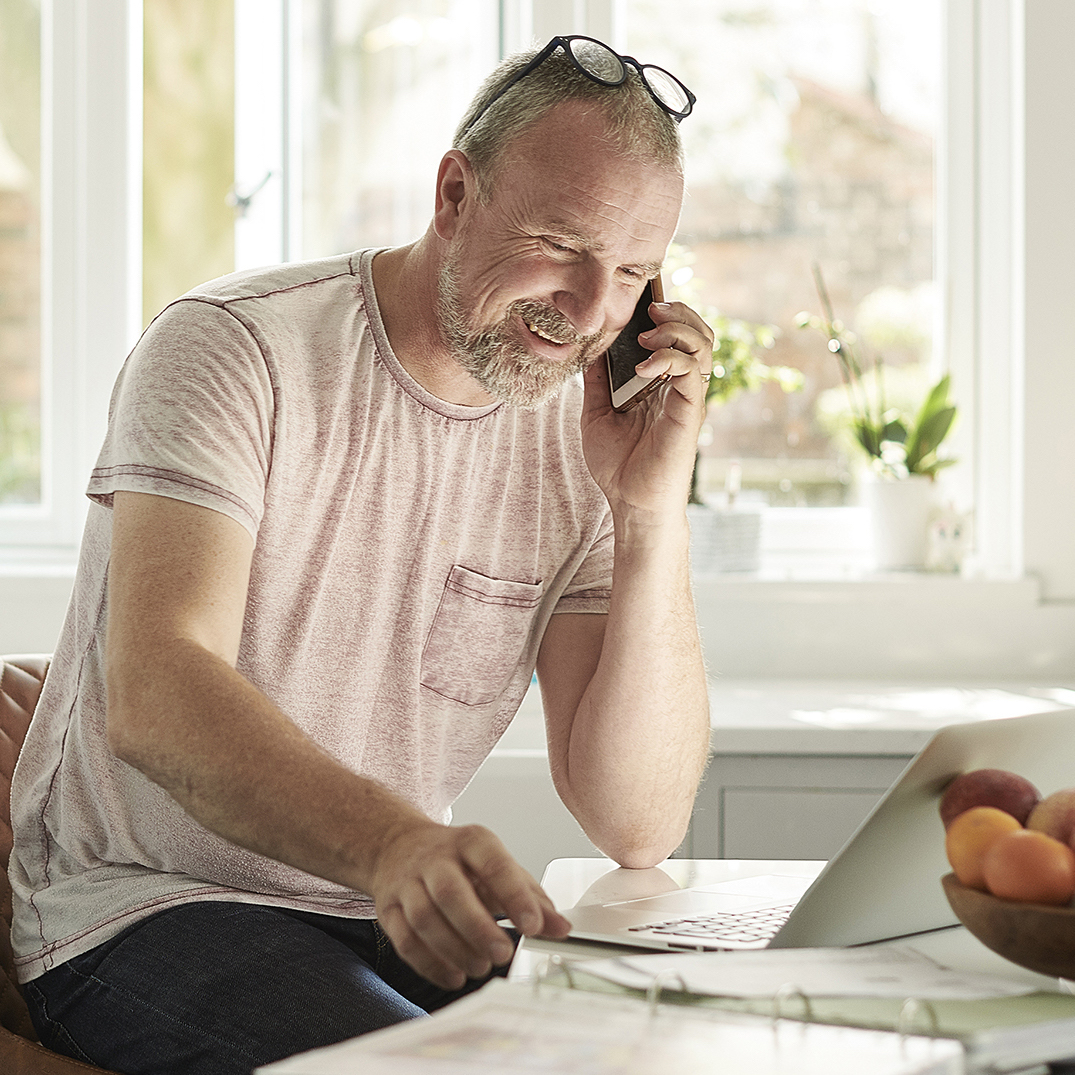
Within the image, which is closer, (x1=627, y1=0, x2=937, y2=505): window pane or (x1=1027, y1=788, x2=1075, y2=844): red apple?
(x1=1027, y1=788, x2=1075, y2=844): red apple

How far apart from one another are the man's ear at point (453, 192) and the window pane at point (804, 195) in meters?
1.41

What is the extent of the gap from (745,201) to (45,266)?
146cm

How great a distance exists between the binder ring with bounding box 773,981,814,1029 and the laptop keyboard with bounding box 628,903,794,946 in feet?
0.67

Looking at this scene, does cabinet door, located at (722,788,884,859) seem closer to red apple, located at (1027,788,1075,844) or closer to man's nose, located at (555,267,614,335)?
man's nose, located at (555,267,614,335)

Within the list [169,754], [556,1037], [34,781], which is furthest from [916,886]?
[34,781]

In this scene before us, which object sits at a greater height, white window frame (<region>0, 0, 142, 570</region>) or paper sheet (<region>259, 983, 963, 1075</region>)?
white window frame (<region>0, 0, 142, 570</region>)

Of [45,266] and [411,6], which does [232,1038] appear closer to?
[45,266]

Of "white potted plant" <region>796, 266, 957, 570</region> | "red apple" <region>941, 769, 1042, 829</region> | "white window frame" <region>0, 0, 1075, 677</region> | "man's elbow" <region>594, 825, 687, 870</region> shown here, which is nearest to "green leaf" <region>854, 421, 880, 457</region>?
"white potted plant" <region>796, 266, 957, 570</region>

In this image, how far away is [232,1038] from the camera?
894 millimetres

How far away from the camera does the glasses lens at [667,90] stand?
48.3 inches

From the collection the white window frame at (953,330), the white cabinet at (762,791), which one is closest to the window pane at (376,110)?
the white window frame at (953,330)

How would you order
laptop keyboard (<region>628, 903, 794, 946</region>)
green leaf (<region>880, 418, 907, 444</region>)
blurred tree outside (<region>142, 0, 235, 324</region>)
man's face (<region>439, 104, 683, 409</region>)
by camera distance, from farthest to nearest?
blurred tree outside (<region>142, 0, 235, 324</region>) → green leaf (<region>880, 418, 907, 444</region>) → man's face (<region>439, 104, 683, 409</region>) → laptop keyboard (<region>628, 903, 794, 946</region>)

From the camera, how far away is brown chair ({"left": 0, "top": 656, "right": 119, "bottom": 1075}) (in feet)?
3.29

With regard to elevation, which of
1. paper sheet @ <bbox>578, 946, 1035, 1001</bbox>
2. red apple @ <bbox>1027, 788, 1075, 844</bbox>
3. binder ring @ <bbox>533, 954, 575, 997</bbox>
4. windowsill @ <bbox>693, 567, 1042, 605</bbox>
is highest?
red apple @ <bbox>1027, 788, 1075, 844</bbox>
